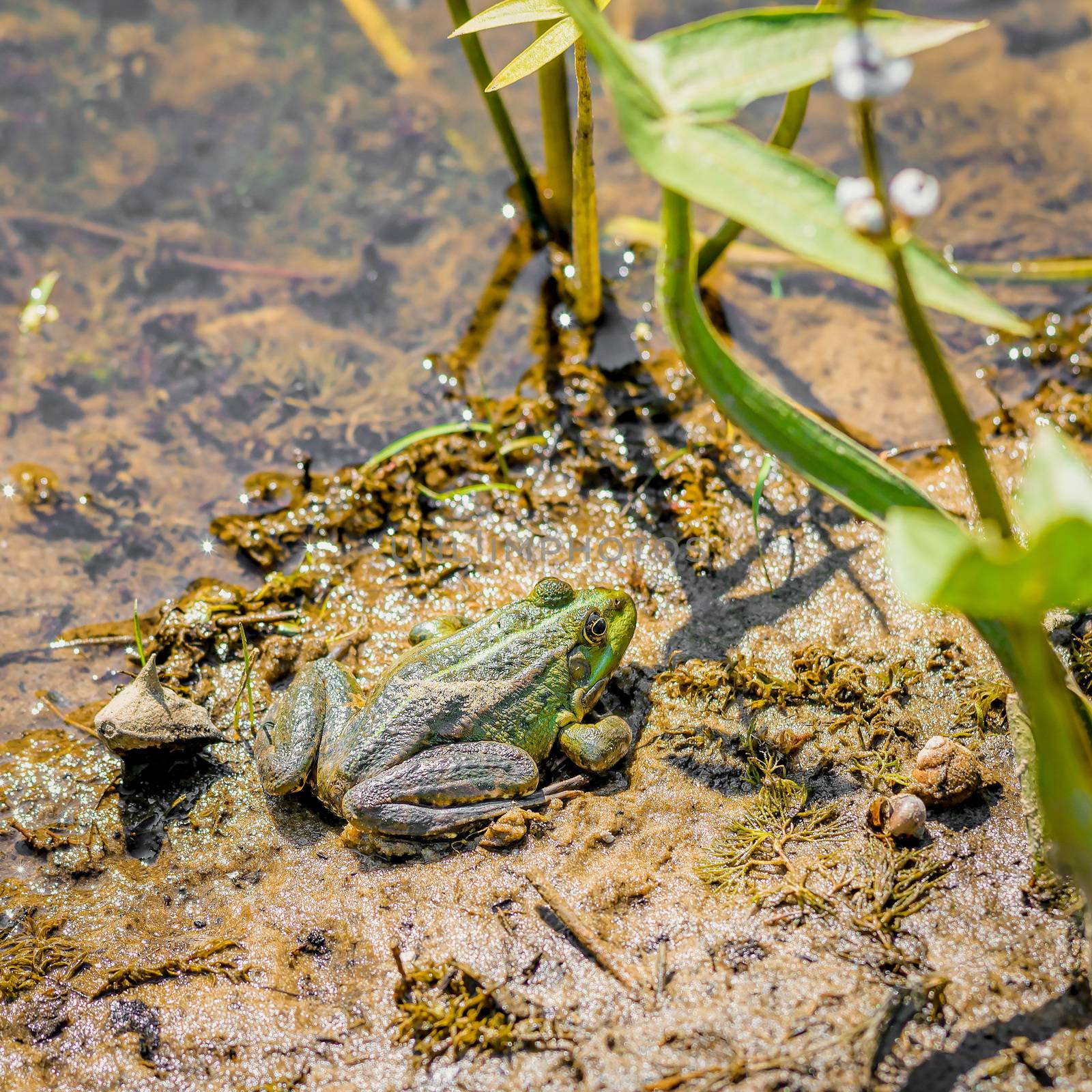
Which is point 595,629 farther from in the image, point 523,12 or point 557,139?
point 557,139

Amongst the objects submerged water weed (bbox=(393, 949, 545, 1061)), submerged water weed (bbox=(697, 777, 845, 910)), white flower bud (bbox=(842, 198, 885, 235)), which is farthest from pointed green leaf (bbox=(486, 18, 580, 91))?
submerged water weed (bbox=(393, 949, 545, 1061))

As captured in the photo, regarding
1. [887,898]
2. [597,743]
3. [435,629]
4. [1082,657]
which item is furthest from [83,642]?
[1082,657]

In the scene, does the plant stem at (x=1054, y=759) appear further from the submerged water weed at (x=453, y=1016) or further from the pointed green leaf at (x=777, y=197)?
the submerged water weed at (x=453, y=1016)

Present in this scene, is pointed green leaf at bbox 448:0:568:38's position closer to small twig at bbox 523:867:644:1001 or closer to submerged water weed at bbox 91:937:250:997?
small twig at bbox 523:867:644:1001

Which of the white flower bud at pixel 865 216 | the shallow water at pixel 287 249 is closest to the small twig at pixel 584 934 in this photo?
the white flower bud at pixel 865 216

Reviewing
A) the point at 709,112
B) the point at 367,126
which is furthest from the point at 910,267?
the point at 367,126
